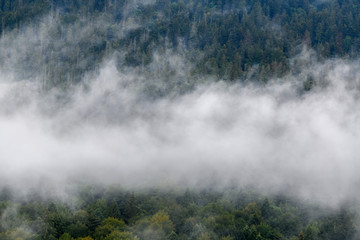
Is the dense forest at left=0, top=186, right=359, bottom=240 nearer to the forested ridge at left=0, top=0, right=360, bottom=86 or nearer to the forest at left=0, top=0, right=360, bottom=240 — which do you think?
the forest at left=0, top=0, right=360, bottom=240

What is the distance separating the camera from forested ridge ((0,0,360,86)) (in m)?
140

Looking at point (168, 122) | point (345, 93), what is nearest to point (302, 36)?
point (345, 93)

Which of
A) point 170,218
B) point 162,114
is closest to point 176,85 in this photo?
point 162,114

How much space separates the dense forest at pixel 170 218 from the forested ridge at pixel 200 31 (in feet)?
207

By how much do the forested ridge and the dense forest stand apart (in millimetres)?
63060

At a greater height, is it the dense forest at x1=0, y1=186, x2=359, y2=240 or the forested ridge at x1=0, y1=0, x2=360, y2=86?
the forested ridge at x1=0, y1=0, x2=360, y2=86

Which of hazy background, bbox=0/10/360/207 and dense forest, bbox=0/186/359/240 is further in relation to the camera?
hazy background, bbox=0/10/360/207

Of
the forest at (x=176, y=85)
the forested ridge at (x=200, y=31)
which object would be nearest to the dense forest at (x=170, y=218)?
the forest at (x=176, y=85)

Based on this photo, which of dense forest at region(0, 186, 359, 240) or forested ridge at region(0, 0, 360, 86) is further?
forested ridge at region(0, 0, 360, 86)

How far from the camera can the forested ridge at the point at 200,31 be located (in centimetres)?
13975

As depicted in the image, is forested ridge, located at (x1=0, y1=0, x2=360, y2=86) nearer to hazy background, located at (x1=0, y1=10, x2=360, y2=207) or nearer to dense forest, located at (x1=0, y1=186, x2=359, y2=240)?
hazy background, located at (x1=0, y1=10, x2=360, y2=207)

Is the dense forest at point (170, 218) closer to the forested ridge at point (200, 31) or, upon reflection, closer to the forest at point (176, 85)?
the forest at point (176, 85)

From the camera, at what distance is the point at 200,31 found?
508 ft

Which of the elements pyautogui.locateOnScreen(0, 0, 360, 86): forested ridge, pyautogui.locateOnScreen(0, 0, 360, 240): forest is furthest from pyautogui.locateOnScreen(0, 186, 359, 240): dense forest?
pyautogui.locateOnScreen(0, 0, 360, 86): forested ridge
